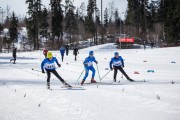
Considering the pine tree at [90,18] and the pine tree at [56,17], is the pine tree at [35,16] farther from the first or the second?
the pine tree at [90,18]

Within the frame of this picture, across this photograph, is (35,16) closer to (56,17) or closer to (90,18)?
(56,17)

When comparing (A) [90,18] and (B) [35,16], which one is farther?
(A) [90,18]

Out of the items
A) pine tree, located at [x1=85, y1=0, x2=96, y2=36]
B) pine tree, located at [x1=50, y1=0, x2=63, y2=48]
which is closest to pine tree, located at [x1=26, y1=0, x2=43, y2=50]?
pine tree, located at [x1=50, y1=0, x2=63, y2=48]

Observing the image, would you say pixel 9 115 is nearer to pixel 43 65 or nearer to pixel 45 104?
pixel 45 104

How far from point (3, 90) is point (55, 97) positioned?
3358 millimetres

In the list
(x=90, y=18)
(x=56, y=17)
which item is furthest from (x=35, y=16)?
(x=90, y=18)

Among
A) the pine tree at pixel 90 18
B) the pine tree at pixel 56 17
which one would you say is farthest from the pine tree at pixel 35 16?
the pine tree at pixel 90 18

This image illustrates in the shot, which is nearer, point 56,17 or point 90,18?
point 56,17

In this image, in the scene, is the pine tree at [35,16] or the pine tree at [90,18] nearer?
the pine tree at [35,16]

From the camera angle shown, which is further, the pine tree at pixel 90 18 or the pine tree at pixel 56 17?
the pine tree at pixel 90 18

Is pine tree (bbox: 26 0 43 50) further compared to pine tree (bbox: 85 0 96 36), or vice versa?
pine tree (bbox: 85 0 96 36)

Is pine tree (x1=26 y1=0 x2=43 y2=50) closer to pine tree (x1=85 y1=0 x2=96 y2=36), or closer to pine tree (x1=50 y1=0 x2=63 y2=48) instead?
pine tree (x1=50 y1=0 x2=63 y2=48)

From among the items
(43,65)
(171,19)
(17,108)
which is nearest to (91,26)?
(171,19)

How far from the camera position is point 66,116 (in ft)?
26.0
